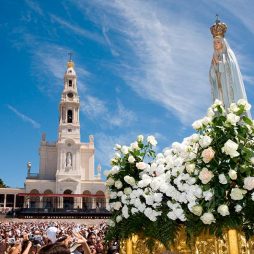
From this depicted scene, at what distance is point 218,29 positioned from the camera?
13.2m

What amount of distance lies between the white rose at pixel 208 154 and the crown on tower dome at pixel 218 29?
1037cm

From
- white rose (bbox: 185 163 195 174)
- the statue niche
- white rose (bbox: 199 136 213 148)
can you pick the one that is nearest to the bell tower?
the statue niche

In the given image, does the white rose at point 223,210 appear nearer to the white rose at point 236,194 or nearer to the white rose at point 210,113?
the white rose at point 236,194

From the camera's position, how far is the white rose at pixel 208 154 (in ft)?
12.3

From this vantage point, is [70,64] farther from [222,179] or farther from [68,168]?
[222,179]

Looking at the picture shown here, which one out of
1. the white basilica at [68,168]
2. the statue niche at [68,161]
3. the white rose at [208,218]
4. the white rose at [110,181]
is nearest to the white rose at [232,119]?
the white rose at [208,218]

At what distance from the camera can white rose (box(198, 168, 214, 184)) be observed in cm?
374

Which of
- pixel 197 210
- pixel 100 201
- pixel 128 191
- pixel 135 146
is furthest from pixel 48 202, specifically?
pixel 197 210

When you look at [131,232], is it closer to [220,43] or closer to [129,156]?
[129,156]

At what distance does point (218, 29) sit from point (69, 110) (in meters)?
56.0

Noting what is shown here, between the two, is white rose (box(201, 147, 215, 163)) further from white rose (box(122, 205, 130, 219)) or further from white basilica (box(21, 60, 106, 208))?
white basilica (box(21, 60, 106, 208))

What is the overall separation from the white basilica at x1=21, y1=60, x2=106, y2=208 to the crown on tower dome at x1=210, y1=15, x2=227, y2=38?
152 ft

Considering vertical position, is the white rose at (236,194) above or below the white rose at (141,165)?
below

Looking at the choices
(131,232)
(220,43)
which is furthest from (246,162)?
(220,43)
